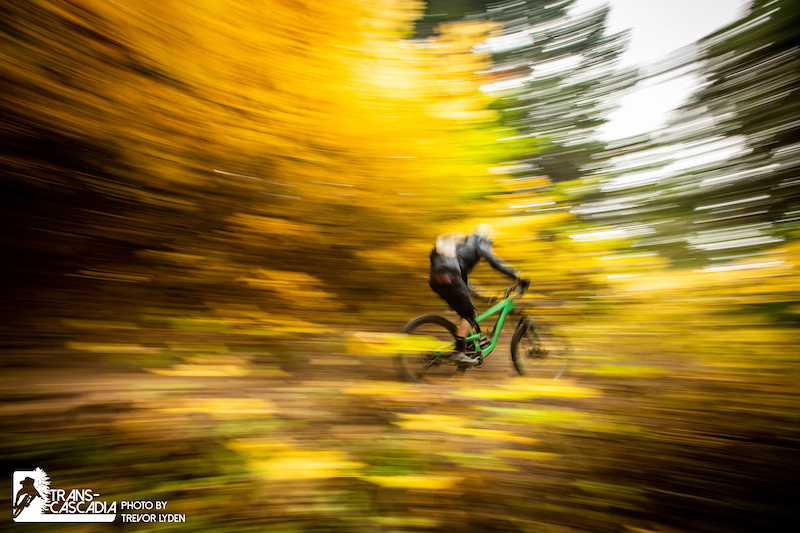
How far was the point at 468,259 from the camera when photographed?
347 cm

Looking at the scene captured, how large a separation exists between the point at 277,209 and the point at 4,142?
1.80 m

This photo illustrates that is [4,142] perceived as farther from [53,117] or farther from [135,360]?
[135,360]

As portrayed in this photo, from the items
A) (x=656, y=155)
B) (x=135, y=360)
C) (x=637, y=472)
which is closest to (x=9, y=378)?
(x=135, y=360)

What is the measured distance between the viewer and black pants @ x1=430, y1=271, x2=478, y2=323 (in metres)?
3.33

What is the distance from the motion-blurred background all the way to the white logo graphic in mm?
81

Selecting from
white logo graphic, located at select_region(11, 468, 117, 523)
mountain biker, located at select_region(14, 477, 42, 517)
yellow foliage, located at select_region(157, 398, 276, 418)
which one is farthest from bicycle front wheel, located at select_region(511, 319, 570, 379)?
mountain biker, located at select_region(14, 477, 42, 517)

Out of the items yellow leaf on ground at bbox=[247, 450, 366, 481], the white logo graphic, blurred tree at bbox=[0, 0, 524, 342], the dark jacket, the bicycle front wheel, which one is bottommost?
yellow leaf on ground at bbox=[247, 450, 366, 481]

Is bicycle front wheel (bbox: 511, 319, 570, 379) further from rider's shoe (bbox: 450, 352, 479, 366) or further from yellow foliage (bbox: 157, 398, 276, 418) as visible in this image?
yellow foliage (bbox: 157, 398, 276, 418)

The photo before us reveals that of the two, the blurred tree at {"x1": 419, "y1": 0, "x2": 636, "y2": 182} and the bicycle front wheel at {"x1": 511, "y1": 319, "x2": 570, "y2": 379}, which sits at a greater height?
the blurred tree at {"x1": 419, "y1": 0, "x2": 636, "y2": 182}

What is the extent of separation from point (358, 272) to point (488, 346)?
61.6 inches

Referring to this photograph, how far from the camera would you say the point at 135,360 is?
9.91ft

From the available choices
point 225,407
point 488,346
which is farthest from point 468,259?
point 225,407

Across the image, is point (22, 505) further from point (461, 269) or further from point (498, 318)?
point (498, 318)

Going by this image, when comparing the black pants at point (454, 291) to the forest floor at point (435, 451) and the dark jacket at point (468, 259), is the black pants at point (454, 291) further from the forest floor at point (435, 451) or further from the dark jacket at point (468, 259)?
the forest floor at point (435, 451)
